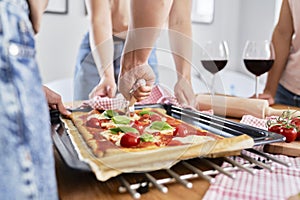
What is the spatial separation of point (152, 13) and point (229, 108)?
48cm

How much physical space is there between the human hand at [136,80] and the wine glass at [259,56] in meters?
0.52

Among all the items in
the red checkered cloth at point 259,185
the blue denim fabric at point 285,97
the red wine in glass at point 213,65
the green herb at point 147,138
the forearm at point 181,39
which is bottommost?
the blue denim fabric at point 285,97

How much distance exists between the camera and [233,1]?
114 inches

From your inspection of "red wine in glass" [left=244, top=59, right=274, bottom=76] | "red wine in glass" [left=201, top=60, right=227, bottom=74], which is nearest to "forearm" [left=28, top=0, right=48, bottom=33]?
"red wine in glass" [left=201, top=60, right=227, bottom=74]

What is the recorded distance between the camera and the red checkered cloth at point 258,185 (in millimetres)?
458

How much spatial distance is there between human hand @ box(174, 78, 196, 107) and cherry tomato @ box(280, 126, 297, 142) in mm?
298

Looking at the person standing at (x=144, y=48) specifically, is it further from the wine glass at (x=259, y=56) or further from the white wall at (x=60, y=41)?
the white wall at (x=60, y=41)

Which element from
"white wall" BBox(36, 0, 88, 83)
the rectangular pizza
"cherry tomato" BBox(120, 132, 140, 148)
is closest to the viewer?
the rectangular pizza

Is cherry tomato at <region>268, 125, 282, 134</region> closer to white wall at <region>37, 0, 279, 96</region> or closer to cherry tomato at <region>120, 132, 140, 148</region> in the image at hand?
cherry tomato at <region>120, 132, 140, 148</region>

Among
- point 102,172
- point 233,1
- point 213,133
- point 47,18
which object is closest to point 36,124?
point 102,172

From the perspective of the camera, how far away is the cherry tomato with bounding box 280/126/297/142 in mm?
715

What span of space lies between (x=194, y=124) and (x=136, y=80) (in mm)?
209

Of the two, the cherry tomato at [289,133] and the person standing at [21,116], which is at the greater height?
the person standing at [21,116]

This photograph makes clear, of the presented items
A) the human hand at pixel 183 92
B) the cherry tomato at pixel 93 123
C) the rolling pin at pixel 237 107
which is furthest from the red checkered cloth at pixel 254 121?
the cherry tomato at pixel 93 123
